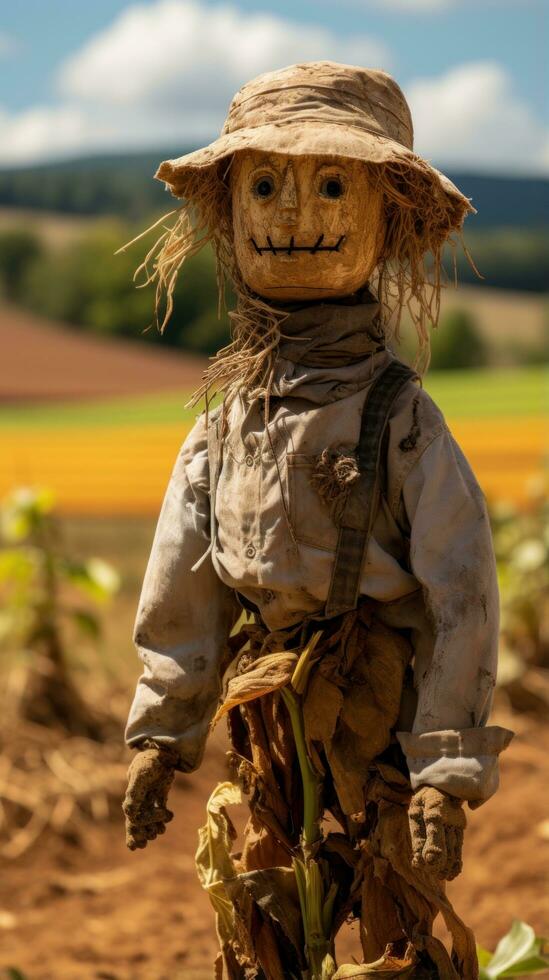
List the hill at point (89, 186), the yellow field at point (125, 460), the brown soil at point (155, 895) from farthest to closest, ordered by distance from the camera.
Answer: the yellow field at point (125, 460), the hill at point (89, 186), the brown soil at point (155, 895)

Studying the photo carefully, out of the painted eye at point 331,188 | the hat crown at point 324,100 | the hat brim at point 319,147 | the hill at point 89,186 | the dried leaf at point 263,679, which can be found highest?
the hill at point 89,186

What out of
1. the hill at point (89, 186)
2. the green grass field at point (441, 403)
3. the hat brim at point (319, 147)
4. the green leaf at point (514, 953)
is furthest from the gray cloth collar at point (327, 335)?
the green grass field at point (441, 403)

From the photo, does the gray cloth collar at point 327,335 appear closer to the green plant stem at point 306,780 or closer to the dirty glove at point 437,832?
the green plant stem at point 306,780

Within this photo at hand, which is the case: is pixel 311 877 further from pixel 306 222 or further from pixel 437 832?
pixel 306 222

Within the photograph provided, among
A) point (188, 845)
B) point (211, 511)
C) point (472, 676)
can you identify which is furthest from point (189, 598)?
point (188, 845)

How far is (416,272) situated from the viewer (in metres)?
2.12

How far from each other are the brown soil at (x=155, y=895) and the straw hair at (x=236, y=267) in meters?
1.65

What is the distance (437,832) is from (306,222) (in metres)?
0.96

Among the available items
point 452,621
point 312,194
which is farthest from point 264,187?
point 452,621

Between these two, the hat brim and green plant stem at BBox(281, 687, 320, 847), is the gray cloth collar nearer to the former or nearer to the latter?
the hat brim

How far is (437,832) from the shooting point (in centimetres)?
183

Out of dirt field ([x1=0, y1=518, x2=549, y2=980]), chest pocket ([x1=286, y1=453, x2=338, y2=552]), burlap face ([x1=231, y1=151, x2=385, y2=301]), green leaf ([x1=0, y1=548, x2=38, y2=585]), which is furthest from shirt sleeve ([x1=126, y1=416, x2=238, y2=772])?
green leaf ([x1=0, y1=548, x2=38, y2=585])

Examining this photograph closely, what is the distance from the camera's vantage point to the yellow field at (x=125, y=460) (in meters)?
6.48

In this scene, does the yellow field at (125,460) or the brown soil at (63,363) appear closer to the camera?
the brown soil at (63,363)
